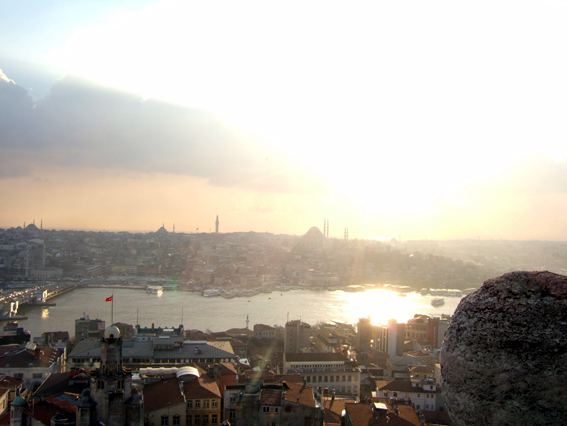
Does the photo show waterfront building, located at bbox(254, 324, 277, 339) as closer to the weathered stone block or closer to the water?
the water

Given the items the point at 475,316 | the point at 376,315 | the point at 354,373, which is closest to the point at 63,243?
the point at 376,315

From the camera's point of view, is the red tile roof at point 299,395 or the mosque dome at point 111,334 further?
the red tile roof at point 299,395

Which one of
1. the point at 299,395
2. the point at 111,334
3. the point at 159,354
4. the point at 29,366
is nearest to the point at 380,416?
the point at 299,395

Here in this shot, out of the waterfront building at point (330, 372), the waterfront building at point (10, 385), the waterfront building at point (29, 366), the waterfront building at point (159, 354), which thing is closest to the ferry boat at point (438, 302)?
the waterfront building at point (330, 372)

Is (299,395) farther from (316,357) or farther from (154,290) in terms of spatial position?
(154,290)

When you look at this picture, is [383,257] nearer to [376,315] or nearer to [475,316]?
[376,315]

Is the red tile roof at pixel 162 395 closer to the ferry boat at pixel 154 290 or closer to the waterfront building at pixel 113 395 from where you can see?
the waterfront building at pixel 113 395
